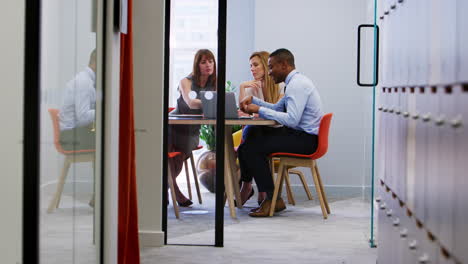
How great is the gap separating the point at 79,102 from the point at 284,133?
3.42 metres

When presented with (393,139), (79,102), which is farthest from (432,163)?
(79,102)

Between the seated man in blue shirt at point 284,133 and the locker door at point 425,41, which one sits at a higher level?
Result: the locker door at point 425,41

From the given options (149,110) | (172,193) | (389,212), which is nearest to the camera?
(389,212)

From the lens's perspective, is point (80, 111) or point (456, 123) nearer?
point (456, 123)

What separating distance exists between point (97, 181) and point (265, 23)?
14.7 feet

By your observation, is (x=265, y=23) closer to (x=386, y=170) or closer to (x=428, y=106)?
(x=386, y=170)

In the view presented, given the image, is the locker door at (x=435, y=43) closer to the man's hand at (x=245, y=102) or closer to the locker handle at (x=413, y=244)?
the locker handle at (x=413, y=244)

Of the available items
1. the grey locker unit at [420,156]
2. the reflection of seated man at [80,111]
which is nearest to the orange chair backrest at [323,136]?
the reflection of seated man at [80,111]

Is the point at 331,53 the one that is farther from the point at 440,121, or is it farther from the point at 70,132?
the point at 440,121

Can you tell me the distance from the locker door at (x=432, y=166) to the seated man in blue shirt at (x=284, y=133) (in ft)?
12.8

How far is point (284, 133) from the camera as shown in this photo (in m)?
6.19

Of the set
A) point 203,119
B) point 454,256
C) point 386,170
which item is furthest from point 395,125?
point 203,119

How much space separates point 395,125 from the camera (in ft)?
9.90

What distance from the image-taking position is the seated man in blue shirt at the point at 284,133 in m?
6.14
